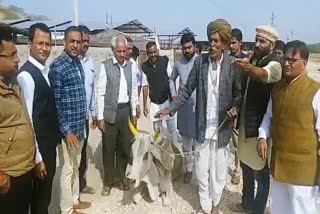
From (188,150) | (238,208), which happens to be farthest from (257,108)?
(188,150)

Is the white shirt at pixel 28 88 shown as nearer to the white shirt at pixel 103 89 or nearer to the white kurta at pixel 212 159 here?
the white shirt at pixel 103 89

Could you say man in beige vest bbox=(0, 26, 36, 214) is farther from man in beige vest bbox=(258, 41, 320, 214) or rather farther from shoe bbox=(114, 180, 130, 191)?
shoe bbox=(114, 180, 130, 191)

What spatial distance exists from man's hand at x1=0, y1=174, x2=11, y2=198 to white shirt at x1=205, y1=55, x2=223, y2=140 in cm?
212

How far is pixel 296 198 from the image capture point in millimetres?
3090

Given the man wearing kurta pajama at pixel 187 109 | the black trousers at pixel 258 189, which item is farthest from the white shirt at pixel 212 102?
the man wearing kurta pajama at pixel 187 109

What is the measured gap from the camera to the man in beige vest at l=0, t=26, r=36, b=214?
256 centimetres

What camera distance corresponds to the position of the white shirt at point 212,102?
4.00m

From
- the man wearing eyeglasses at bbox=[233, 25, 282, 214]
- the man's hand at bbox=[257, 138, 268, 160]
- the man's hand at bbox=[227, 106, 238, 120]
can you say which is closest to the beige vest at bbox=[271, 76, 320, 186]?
the man's hand at bbox=[257, 138, 268, 160]

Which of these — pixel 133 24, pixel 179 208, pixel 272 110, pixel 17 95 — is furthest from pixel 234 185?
pixel 133 24

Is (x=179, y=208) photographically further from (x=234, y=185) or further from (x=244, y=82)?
(x=244, y=82)

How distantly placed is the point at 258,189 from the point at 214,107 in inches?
36.9

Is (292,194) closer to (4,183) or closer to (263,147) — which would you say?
(263,147)

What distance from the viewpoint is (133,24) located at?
34781 millimetres

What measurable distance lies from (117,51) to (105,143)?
1129mm
